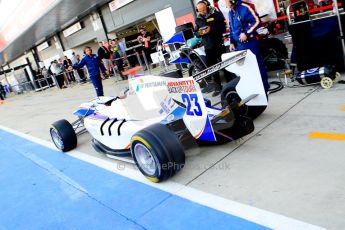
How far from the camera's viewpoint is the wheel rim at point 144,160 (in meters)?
3.57

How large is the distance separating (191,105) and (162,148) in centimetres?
51

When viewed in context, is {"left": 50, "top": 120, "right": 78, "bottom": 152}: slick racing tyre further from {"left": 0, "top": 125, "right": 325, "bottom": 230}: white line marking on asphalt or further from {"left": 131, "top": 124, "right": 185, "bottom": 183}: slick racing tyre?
{"left": 131, "top": 124, "right": 185, "bottom": 183}: slick racing tyre

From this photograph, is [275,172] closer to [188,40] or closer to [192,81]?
[192,81]

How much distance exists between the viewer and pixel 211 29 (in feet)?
20.2

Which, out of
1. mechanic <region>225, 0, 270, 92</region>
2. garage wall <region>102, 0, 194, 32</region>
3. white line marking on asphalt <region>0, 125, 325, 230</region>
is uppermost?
garage wall <region>102, 0, 194, 32</region>

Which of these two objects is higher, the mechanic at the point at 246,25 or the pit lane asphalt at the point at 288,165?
the mechanic at the point at 246,25

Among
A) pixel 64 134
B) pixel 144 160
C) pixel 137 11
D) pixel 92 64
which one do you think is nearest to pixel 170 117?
pixel 144 160

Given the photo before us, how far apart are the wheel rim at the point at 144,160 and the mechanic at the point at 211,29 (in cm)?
279

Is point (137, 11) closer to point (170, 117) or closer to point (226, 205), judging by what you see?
point (170, 117)

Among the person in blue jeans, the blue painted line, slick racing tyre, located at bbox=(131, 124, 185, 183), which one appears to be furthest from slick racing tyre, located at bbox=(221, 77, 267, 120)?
the person in blue jeans

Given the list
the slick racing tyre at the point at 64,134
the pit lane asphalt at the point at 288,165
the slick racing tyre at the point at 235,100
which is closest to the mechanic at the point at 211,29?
the slick racing tyre at the point at 235,100

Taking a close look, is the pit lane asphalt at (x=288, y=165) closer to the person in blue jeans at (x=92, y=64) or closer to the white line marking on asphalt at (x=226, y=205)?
the white line marking on asphalt at (x=226, y=205)

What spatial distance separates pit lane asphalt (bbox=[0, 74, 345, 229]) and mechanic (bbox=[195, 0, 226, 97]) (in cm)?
196

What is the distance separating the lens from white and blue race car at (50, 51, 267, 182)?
3.25 m
